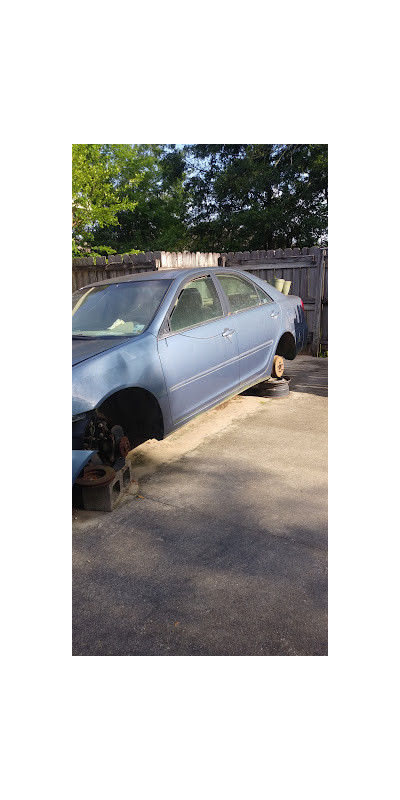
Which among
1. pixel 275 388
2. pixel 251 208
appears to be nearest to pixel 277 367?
pixel 275 388

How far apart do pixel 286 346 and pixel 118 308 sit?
7.35 ft

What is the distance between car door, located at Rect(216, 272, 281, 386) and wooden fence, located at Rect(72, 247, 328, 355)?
9.50ft

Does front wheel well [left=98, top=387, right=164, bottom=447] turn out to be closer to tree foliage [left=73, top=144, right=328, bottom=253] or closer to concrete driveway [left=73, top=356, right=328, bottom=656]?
concrete driveway [left=73, top=356, right=328, bottom=656]

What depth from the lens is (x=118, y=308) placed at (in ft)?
11.1

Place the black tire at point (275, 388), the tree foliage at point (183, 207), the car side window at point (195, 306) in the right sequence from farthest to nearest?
the tree foliage at point (183, 207), the black tire at point (275, 388), the car side window at point (195, 306)

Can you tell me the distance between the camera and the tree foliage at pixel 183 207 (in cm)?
573

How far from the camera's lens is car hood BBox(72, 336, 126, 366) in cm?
261

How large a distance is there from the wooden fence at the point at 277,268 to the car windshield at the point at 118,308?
3468 millimetres

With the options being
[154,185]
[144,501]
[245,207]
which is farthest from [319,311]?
[144,501]

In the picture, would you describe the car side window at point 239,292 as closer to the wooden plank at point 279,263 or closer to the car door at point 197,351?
the car door at point 197,351

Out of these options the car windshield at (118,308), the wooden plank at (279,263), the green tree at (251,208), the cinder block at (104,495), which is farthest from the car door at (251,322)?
the wooden plank at (279,263)

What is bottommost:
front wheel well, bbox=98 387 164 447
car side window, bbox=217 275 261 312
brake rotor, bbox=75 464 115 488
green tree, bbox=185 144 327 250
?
brake rotor, bbox=75 464 115 488

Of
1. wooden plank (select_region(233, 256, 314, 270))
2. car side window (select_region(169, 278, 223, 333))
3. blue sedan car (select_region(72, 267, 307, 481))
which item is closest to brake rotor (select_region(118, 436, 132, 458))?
blue sedan car (select_region(72, 267, 307, 481))

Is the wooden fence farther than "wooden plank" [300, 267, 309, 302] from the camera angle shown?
No
